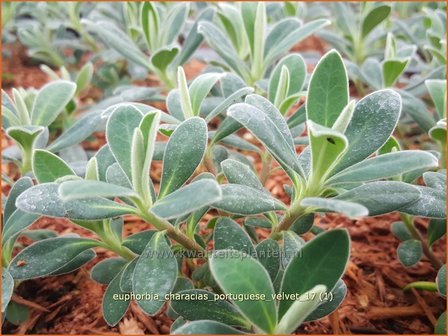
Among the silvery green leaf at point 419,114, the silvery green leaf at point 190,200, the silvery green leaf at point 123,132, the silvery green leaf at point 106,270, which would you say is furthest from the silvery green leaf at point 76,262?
the silvery green leaf at point 419,114

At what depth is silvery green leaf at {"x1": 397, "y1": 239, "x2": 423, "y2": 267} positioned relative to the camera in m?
1.39

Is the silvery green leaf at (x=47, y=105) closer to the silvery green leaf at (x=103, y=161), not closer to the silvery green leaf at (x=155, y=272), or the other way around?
the silvery green leaf at (x=103, y=161)

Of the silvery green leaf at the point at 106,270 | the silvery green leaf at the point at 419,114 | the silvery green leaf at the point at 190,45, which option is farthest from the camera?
the silvery green leaf at the point at 190,45

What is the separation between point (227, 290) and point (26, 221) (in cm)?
59

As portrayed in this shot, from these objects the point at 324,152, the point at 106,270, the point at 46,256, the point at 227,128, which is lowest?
the point at 106,270

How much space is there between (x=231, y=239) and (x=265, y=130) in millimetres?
263

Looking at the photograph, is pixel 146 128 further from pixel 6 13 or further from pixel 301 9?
pixel 6 13

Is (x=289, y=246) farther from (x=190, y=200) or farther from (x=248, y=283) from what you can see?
(x=190, y=200)

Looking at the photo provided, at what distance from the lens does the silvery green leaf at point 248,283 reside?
91cm

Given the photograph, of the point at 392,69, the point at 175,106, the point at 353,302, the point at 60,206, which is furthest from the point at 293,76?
the point at 60,206

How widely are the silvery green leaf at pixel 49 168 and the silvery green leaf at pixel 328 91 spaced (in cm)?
57

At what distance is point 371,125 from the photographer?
1.08 m

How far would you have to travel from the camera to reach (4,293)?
1146 mm

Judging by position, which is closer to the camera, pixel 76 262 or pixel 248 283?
pixel 248 283
